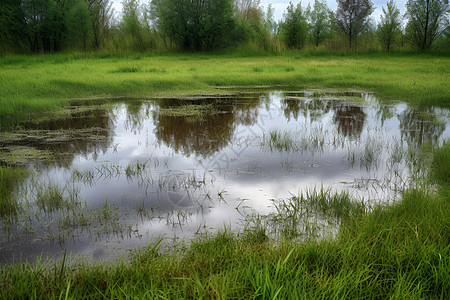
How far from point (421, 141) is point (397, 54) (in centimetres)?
2347

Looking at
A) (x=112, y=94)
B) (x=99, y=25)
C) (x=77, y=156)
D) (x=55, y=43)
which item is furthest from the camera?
(x=99, y=25)

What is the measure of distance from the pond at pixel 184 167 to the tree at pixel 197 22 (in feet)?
70.7

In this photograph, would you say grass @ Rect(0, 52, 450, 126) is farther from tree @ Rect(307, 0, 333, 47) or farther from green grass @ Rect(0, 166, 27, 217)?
tree @ Rect(307, 0, 333, 47)

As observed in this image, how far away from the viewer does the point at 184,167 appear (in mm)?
5184

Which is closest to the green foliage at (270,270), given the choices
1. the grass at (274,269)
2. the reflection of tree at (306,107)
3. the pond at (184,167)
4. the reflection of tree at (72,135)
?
the grass at (274,269)

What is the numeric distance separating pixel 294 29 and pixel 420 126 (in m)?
26.8

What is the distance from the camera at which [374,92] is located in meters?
12.5

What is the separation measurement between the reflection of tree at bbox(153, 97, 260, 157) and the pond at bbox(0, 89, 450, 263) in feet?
0.09

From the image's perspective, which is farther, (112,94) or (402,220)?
(112,94)

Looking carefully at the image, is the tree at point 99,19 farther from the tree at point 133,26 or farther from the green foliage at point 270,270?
the green foliage at point 270,270

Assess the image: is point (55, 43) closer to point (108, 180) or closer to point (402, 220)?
point (108, 180)

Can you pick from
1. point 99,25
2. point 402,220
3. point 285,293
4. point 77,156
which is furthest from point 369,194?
point 99,25

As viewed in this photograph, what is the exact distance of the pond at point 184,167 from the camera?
11.2ft

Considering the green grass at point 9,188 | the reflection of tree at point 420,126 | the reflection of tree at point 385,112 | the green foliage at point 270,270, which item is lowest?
the green foliage at point 270,270
